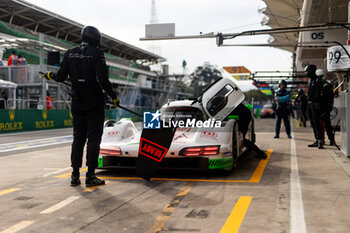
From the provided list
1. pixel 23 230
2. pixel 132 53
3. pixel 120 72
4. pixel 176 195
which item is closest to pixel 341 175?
pixel 176 195

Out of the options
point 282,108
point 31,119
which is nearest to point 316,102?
point 282,108

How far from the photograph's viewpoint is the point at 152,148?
5195 mm

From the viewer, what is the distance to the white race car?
546cm

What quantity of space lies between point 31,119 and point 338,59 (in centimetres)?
1536

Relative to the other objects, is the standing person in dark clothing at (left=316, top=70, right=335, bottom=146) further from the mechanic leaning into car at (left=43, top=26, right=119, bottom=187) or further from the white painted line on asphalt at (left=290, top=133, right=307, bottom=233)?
the mechanic leaning into car at (left=43, top=26, right=119, bottom=187)

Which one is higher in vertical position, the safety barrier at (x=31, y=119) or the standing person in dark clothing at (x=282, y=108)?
the standing person in dark clothing at (x=282, y=108)

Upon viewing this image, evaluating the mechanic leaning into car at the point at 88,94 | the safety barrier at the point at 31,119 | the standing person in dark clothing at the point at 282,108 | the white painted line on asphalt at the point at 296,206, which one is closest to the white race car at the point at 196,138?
the mechanic leaning into car at the point at 88,94

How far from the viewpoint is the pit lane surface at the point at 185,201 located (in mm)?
3373

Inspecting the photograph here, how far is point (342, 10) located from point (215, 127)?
13.9 meters

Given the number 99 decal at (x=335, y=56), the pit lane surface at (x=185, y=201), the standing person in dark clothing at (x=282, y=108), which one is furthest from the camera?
the standing person in dark clothing at (x=282, y=108)

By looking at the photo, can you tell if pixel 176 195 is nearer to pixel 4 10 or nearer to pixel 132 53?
pixel 4 10

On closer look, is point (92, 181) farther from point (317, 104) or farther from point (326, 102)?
point (326, 102)

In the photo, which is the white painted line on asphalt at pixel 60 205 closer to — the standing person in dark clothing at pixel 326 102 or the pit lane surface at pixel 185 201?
the pit lane surface at pixel 185 201

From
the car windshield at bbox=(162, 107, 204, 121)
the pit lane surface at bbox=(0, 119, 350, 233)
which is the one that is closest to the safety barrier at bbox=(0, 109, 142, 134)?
the pit lane surface at bbox=(0, 119, 350, 233)
